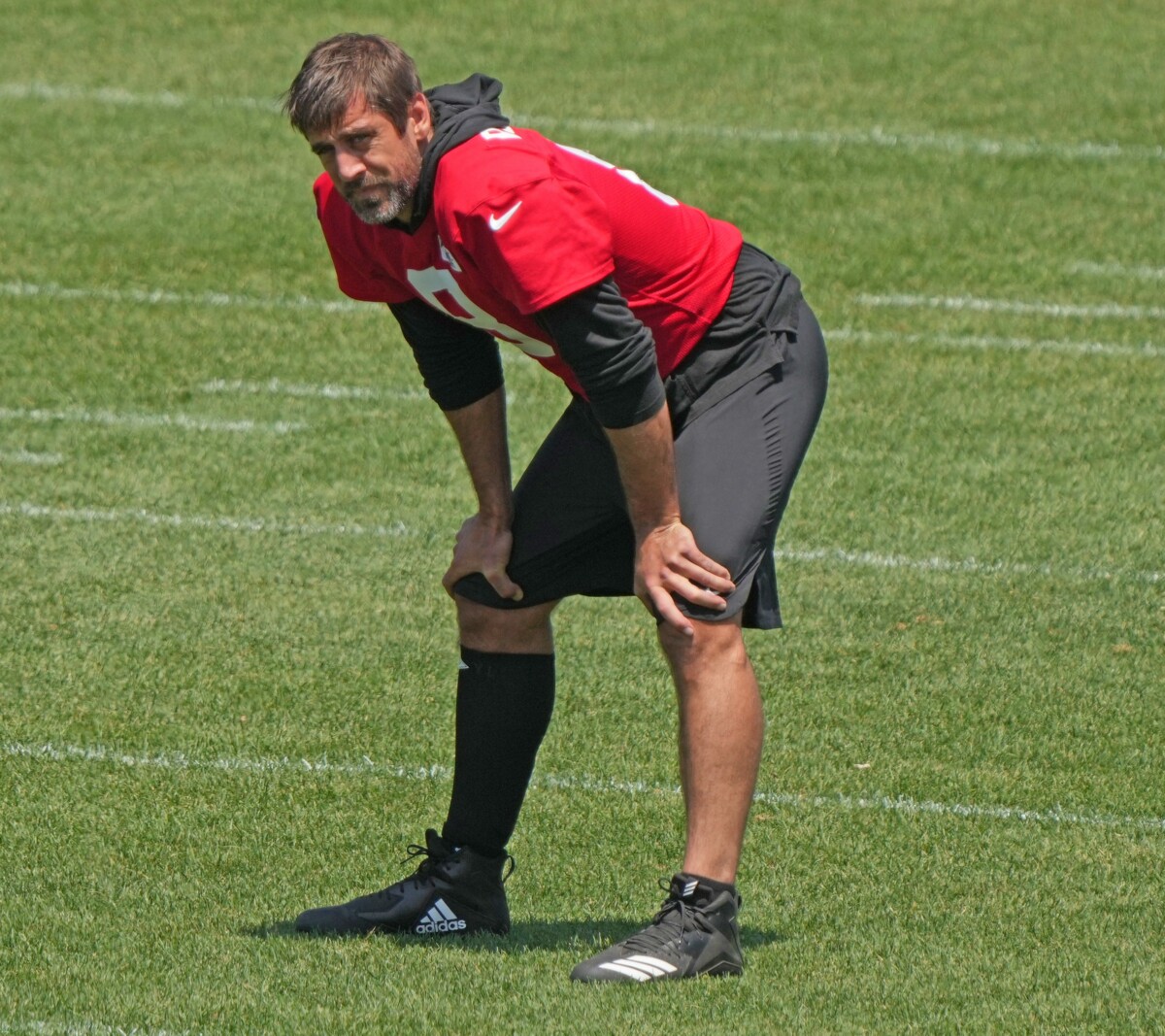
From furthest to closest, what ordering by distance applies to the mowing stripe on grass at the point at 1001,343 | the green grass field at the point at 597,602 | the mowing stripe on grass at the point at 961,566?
the mowing stripe on grass at the point at 1001,343 → the mowing stripe on grass at the point at 961,566 → the green grass field at the point at 597,602

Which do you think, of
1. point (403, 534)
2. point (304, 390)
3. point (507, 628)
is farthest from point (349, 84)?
point (304, 390)

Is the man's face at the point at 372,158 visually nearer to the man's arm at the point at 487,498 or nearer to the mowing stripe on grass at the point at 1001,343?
the man's arm at the point at 487,498

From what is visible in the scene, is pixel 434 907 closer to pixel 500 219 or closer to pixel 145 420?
pixel 500 219

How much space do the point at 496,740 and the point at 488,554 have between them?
1.34 feet

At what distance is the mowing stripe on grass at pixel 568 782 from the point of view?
509 centimetres

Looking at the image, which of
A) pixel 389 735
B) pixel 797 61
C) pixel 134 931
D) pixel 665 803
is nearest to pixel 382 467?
pixel 389 735

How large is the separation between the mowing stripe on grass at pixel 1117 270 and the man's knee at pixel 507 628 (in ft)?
22.4

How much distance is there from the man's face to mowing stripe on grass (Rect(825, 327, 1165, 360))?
593 cm

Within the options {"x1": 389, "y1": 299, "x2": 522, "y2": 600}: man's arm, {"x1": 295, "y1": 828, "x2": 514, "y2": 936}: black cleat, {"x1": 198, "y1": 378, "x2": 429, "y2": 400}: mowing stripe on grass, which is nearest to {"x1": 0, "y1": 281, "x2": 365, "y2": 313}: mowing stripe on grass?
{"x1": 198, "y1": 378, "x2": 429, "y2": 400}: mowing stripe on grass

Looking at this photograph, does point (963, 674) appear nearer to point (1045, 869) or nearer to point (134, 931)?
point (1045, 869)

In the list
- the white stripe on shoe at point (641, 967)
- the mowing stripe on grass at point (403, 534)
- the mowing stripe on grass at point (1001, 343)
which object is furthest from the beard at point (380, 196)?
the mowing stripe on grass at point (1001, 343)

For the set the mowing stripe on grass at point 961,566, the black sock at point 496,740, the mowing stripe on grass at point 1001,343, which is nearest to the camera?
the black sock at point 496,740

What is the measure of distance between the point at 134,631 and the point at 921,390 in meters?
3.94

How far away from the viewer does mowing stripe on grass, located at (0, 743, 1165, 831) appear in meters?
5.09
